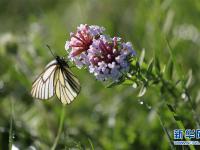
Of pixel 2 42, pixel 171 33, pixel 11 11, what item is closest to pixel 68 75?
pixel 2 42

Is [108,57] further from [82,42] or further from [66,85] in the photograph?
[66,85]

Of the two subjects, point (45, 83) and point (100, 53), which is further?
point (45, 83)

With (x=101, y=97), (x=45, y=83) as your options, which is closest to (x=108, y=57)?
(x=45, y=83)

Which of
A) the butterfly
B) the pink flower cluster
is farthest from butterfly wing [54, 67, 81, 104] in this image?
the pink flower cluster

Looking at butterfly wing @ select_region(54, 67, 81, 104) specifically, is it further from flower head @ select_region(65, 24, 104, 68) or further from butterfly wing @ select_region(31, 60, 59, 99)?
flower head @ select_region(65, 24, 104, 68)

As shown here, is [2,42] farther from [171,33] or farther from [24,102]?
[171,33]

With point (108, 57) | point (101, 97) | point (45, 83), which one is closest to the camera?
point (108, 57)

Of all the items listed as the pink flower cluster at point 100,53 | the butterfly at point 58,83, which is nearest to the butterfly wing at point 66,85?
the butterfly at point 58,83

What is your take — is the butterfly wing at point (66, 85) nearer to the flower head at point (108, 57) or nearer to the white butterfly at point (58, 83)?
the white butterfly at point (58, 83)
